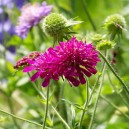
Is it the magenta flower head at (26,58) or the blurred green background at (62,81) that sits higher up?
the magenta flower head at (26,58)

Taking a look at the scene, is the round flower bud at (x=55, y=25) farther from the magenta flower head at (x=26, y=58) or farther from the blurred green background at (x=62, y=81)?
the blurred green background at (x=62, y=81)

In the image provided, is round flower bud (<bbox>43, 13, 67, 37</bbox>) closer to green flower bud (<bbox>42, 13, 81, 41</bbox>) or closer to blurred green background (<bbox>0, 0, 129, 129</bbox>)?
green flower bud (<bbox>42, 13, 81, 41</bbox>)

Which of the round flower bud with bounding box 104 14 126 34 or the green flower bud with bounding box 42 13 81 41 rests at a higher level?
the green flower bud with bounding box 42 13 81 41

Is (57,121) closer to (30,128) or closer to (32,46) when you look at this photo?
(30,128)

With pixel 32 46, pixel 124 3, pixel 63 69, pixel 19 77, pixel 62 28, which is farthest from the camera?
pixel 124 3

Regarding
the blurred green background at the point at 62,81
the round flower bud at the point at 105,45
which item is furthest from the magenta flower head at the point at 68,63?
the blurred green background at the point at 62,81

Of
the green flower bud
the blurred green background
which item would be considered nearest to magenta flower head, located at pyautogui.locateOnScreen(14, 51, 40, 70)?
the green flower bud

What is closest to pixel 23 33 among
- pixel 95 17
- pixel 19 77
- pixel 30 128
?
pixel 30 128
